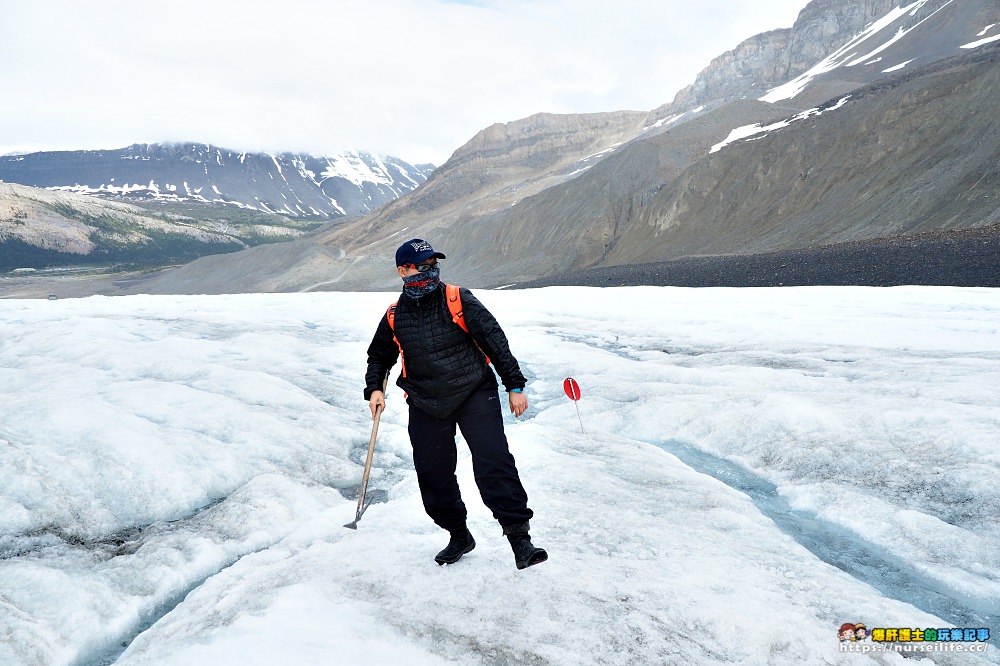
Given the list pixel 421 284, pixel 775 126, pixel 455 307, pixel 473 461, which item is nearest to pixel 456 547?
pixel 473 461

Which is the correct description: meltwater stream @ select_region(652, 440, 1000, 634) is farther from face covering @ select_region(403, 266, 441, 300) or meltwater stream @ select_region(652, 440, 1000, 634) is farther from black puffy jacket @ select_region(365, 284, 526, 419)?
face covering @ select_region(403, 266, 441, 300)

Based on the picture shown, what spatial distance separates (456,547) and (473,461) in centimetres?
65

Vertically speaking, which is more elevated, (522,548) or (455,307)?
(455,307)

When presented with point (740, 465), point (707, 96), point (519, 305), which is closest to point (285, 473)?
point (740, 465)

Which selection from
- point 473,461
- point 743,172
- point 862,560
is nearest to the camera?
point 473,461

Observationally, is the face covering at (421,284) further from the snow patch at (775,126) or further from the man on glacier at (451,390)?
the snow patch at (775,126)

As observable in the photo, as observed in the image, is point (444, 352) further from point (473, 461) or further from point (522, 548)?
point (522, 548)

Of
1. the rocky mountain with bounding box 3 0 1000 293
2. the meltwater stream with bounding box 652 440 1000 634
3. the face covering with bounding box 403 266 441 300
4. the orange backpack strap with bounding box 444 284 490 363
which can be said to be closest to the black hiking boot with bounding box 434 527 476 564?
the orange backpack strap with bounding box 444 284 490 363

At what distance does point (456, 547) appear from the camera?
13.1 ft

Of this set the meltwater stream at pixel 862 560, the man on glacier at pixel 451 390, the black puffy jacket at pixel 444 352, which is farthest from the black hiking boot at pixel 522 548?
the meltwater stream at pixel 862 560

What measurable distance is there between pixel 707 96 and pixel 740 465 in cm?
14844

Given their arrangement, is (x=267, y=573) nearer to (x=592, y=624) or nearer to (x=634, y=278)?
(x=592, y=624)

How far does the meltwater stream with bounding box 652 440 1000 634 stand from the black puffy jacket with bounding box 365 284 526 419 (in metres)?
2.72

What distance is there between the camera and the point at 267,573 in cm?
398
